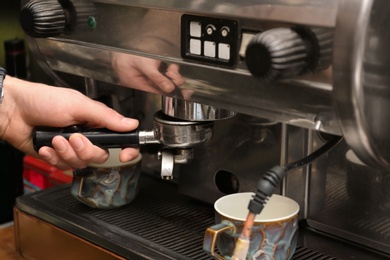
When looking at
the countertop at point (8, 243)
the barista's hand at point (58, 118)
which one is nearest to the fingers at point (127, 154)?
the barista's hand at point (58, 118)

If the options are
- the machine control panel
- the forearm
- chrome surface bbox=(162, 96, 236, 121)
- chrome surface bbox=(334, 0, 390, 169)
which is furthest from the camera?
the forearm

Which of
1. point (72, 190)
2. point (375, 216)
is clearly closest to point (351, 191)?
point (375, 216)

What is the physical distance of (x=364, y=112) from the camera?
1.71ft

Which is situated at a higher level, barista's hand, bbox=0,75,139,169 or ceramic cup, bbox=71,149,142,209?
barista's hand, bbox=0,75,139,169

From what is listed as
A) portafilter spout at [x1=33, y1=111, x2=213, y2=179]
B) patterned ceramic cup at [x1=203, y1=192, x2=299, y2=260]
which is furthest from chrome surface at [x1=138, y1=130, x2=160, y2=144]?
patterned ceramic cup at [x1=203, y1=192, x2=299, y2=260]

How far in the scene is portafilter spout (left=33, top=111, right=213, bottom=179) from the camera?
2.39 feet

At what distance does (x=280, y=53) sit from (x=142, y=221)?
362 mm

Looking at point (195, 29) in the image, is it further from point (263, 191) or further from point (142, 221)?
point (142, 221)

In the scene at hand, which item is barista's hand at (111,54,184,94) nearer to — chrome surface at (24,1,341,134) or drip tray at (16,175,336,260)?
chrome surface at (24,1,341,134)

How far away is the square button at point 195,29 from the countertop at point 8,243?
0.44m

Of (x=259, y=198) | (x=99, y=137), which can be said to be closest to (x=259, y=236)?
(x=259, y=198)

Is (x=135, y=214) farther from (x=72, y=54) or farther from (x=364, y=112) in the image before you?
(x=364, y=112)

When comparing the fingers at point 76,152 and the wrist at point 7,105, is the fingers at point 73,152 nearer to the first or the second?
the fingers at point 76,152

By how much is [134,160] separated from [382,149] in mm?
385
